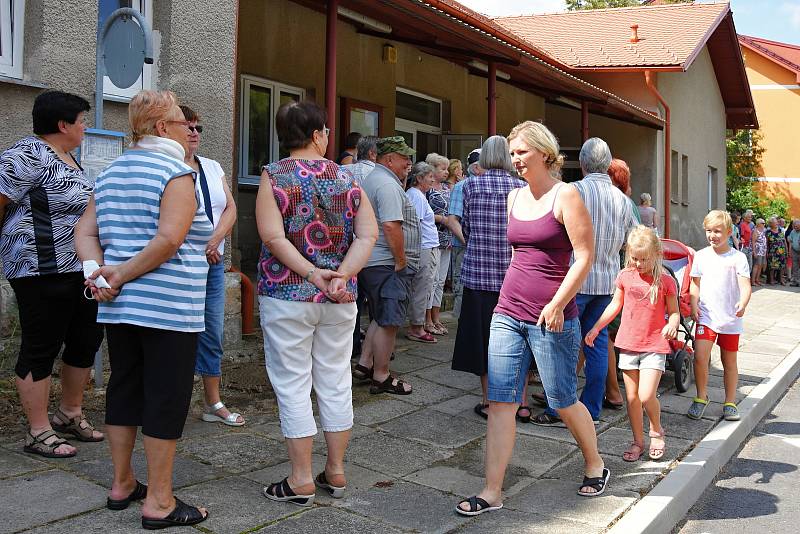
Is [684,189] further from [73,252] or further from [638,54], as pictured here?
[73,252]

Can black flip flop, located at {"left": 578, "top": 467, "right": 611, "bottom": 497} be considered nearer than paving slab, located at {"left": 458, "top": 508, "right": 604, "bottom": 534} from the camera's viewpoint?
No

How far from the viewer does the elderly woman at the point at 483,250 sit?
17.7 feet

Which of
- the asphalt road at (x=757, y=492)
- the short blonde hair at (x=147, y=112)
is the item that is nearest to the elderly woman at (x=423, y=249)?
the asphalt road at (x=757, y=492)

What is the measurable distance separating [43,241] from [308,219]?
1510mm

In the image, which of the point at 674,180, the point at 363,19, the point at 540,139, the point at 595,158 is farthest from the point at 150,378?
the point at 674,180

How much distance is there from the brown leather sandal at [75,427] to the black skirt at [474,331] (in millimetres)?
2295

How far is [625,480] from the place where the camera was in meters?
4.57

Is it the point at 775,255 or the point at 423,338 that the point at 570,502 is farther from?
the point at 775,255

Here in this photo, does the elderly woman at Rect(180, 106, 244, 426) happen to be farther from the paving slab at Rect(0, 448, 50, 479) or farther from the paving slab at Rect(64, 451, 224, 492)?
the paving slab at Rect(0, 448, 50, 479)

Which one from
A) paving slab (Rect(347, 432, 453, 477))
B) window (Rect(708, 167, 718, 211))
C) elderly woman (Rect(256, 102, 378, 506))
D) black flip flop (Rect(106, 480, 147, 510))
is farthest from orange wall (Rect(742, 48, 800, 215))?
black flip flop (Rect(106, 480, 147, 510))

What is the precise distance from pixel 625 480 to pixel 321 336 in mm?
1921

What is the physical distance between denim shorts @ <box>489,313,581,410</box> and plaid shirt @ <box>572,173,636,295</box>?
4.91ft

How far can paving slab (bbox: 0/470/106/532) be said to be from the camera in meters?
3.54

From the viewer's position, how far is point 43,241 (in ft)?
14.2
